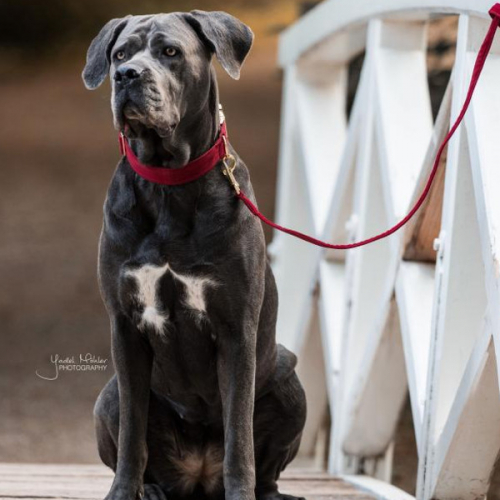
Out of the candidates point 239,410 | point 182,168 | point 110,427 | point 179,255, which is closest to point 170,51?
point 182,168

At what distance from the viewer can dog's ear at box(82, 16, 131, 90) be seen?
242cm

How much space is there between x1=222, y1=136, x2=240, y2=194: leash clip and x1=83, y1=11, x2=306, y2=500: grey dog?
15 millimetres

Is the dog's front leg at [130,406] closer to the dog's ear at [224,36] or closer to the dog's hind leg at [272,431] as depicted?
the dog's hind leg at [272,431]

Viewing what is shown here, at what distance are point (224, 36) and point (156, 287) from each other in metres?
0.58

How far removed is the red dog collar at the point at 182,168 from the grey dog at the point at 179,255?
14 millimetres

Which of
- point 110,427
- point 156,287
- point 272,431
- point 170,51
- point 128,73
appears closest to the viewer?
point 128,73

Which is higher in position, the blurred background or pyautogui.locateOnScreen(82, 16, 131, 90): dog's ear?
pyautogui.locateOnScreen(82, 16, 131, 90): dog's ear

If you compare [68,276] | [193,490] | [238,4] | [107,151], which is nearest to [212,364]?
[193,490]

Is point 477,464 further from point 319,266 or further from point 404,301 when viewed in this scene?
point 319,266

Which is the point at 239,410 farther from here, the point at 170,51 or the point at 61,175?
the point at 61,175

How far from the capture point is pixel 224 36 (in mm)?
2426

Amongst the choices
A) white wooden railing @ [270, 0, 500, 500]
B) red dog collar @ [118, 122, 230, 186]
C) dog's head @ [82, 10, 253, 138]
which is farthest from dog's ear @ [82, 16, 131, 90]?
white wooden railing @ [270, 0, 500, 500]

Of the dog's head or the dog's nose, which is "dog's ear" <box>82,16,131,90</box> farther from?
the dog's nose

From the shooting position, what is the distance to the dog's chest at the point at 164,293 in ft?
7.86
